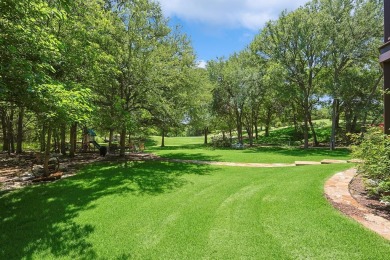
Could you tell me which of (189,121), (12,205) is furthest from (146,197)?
(189,121)

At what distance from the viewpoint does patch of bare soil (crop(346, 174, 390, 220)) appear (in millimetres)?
5234

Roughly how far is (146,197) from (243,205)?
117 inches

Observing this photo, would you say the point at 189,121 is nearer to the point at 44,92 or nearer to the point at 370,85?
the point at 44,92

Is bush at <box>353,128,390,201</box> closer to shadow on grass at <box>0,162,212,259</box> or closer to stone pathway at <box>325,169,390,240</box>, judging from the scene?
stone pathway at <box>325,169,390,240</box>

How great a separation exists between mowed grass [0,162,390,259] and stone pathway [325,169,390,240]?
225 mm

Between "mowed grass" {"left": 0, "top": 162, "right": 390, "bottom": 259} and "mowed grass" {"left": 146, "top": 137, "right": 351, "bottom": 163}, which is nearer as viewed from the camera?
"mowed grass" {"left": 0, "top": 162, "right": 390, "bottom": 259}

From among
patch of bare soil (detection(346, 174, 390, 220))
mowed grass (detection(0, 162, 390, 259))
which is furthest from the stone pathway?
mowed grass (detection(0, 162, 390, 259))

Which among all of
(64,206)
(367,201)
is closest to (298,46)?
(367,201)

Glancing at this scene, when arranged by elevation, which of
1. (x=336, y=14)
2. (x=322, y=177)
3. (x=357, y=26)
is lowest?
(x=322, y=177)

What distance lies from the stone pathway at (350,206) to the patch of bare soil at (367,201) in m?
0.12

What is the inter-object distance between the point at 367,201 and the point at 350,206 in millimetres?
814

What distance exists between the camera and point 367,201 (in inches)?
234

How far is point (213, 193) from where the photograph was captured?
7594mm

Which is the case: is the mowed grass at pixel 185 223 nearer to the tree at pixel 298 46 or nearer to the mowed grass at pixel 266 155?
the mowed grass at pixel 266 155
